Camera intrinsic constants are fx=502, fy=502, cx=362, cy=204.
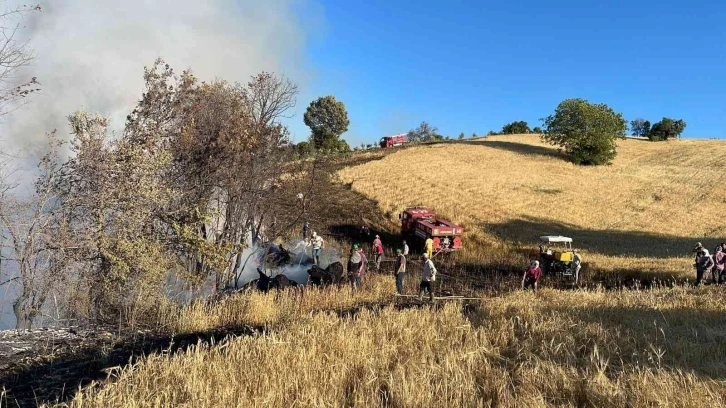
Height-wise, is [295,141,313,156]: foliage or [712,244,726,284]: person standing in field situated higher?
[295,141,313,156]: foliage

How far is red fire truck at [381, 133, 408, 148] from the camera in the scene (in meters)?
73.1

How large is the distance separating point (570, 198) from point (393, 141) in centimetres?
4050

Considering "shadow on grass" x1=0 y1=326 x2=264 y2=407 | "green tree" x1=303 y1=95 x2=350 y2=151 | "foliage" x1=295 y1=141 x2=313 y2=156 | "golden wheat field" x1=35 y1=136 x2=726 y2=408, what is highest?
"green tree" x1=303 y1=95 x2=350 y2=151

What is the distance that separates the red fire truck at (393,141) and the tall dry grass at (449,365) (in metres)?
65.3

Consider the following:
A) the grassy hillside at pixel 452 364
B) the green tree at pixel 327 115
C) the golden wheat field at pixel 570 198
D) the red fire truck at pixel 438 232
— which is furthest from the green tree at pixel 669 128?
the grassy hillside at pixel 452 364

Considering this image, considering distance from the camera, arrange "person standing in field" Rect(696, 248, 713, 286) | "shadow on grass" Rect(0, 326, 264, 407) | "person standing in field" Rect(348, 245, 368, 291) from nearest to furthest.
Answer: "shadow on grass" Rect(0, 326, 264, 407) < "person standing in field" Rect(348, 245, 368, 291) < "person standing in field" Rect(696, 248, 713, 286)

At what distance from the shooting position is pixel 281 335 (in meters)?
6.70

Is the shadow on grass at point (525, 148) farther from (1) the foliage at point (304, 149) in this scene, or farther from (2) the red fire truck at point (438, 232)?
(1) the foliage at point (304, 149)

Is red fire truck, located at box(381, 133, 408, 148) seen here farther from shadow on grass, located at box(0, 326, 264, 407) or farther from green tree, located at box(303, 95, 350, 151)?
shadow on grass, located at box(0, 326, 264, 407)

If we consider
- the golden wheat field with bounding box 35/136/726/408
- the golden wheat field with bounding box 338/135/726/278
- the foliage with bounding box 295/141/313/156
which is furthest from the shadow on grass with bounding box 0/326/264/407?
the golden wheat field with bounding box 338/135/726/278

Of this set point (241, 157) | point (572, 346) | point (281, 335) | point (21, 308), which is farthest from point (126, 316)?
point (572, 346)

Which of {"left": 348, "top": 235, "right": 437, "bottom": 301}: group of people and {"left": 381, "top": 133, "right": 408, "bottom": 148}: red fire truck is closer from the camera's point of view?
{"left": 348, "top": 235, "right": 437, "bottom": 301}: group of people

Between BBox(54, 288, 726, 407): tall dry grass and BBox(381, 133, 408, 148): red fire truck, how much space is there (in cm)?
6526

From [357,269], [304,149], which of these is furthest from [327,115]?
[357,269]
